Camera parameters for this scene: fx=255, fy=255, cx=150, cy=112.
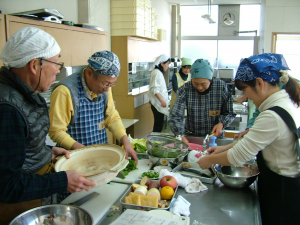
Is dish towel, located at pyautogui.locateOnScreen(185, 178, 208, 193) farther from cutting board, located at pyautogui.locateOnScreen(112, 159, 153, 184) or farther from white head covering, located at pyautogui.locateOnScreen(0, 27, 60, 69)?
white head covering, located at pyautogui.locateOnScreen(0, 27, 60, 69)

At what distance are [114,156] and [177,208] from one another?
1.63 ft

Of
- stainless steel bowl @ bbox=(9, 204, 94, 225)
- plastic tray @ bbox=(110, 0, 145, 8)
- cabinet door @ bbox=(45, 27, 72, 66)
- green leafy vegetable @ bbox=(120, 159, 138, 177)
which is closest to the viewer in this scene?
stainless steel bowl @ bbox=(9, 204, 94, 225)

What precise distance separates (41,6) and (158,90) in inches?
101

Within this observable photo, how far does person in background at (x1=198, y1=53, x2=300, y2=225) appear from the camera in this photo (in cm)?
137

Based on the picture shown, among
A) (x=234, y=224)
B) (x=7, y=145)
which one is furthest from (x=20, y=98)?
(x=234, y=224)

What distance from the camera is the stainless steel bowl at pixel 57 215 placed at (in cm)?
115

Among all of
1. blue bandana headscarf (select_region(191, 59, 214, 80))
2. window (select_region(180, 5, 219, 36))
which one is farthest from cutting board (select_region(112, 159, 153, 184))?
window (select_region(180, 5, 219, 36))

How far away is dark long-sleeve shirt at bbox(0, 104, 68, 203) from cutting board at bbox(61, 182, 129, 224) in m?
0.30

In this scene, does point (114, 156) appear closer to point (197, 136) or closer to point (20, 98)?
point (20, 98)

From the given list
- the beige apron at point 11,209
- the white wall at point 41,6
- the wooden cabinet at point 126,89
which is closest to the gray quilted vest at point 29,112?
the beige apron at point 11,209

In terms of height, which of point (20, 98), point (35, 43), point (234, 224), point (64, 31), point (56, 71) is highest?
point (64, 31)

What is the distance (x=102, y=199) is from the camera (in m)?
1.45

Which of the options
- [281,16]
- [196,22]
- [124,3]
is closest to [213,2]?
[196,22]

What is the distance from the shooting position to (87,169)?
160 cm
